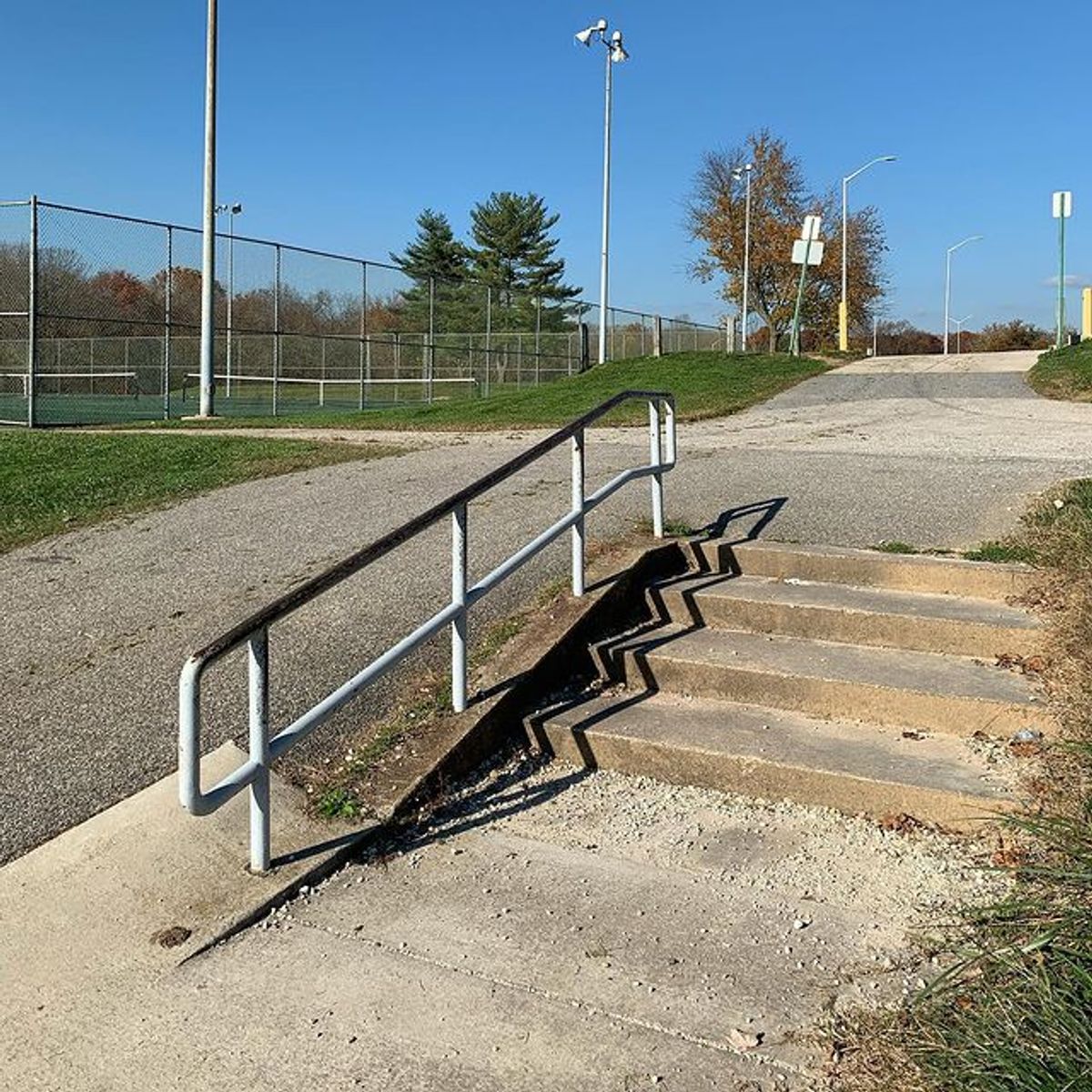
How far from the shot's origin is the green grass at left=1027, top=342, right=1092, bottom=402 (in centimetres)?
1859

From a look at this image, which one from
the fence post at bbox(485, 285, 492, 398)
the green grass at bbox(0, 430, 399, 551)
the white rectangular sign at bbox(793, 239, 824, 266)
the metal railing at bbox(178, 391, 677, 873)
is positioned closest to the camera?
the metal railing at bbox(178, 391, 677, 873)

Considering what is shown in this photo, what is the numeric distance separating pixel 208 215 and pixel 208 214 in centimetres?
2

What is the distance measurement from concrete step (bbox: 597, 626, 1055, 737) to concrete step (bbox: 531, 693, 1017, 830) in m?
0.08

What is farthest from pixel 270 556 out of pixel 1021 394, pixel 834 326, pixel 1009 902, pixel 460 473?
pixel 834 326

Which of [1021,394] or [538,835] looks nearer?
[538,835]

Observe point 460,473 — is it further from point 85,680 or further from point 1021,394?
point 1021,394

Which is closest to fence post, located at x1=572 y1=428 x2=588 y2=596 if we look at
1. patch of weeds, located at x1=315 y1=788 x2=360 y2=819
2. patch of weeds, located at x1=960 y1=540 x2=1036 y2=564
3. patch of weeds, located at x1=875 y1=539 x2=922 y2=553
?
patch of weeds, located at x1=315 y1=788 x2=360 y2=819

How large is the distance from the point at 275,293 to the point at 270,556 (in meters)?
16.9

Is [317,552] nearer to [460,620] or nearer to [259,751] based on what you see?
[460,620]

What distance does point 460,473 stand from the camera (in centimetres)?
1039

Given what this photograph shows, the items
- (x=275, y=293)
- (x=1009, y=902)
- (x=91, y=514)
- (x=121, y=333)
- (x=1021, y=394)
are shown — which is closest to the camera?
(x=1009, y=902)

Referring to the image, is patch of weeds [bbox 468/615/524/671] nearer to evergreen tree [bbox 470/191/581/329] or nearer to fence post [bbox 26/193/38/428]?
fence post [bbox 26/193/38/428]

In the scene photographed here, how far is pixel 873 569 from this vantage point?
19.4ft

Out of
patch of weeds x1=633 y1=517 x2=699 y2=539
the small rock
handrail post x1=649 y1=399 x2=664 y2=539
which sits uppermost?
handrail post x1=649 y1=399 x2=664 y2=539
